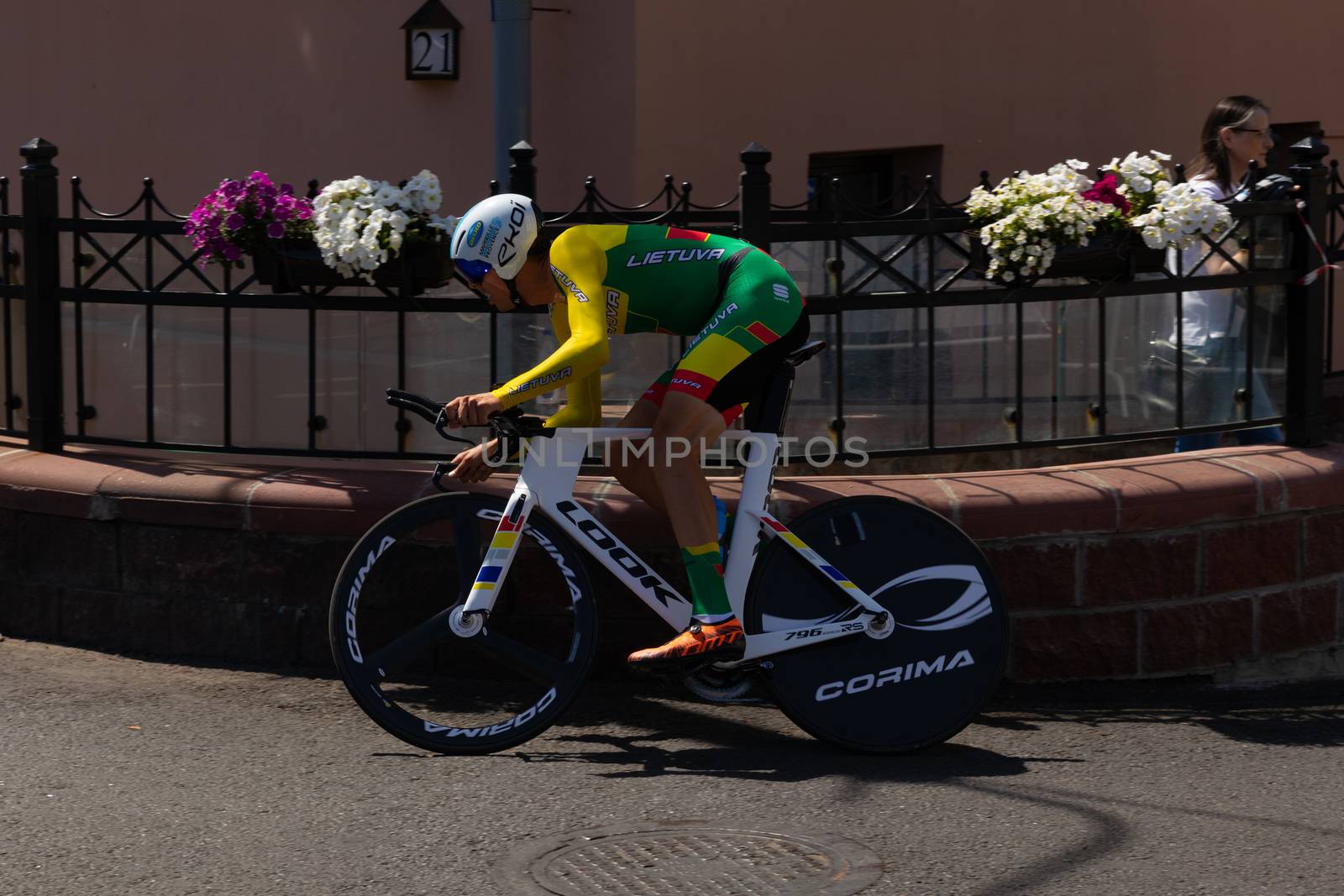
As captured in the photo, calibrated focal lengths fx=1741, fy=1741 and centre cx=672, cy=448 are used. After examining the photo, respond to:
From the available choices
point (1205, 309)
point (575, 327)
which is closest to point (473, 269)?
point (575, 327)

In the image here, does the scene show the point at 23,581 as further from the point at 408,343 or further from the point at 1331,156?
the point at 1331,156

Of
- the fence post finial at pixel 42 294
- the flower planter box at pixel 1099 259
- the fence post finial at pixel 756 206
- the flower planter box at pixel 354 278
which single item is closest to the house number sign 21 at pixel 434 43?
the fence post finial at pixel 42 294

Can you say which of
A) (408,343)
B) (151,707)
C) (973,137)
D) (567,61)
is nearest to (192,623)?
(151,707)

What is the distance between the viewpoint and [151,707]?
557cm

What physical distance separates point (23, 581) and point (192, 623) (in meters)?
0.75

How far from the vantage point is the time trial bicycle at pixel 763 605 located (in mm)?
5219

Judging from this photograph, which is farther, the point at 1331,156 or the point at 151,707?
the point at 1331,156

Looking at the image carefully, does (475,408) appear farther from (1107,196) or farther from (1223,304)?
(1223,304)

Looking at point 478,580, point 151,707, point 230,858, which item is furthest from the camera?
point 151,707

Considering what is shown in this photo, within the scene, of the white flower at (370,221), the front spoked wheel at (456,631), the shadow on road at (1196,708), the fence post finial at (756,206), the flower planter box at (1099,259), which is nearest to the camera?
the front spoked wheel at (456,631)

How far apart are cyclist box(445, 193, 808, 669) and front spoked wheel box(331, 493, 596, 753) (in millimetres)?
254

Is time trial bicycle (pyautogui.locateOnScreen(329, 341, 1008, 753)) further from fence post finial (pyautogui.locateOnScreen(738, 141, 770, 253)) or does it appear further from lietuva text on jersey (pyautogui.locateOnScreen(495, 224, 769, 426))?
→ fence post finial (pyautogui.locateOnScreen(738, 141, 770, 253))

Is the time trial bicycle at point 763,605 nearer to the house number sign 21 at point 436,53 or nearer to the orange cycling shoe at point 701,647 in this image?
the orange cycling shoe at point 701,647

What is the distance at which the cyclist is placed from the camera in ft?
16.7
